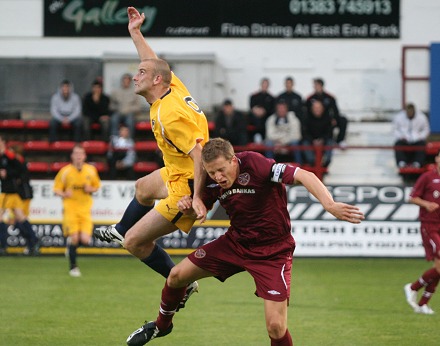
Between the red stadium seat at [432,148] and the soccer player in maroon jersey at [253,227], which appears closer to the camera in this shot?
the soccer player in maroon jersey at [253,227]

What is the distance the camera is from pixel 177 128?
9227 mm

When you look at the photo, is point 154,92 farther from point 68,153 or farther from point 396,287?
point 68,153

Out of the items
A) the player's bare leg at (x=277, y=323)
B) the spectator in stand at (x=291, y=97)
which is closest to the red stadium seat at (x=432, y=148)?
the spectator in stand at (x=291, y=97)

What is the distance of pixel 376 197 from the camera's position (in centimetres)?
1869

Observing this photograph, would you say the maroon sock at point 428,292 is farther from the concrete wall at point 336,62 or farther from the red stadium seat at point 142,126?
the concrete wall at point 336,62

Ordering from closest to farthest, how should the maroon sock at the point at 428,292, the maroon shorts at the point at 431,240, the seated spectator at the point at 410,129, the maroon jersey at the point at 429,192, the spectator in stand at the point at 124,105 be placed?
the maroon sock at the point at 428,292 < the maroon shorts at the point at 431,240 < the maroon jersey at the point at 429,192 < the seated spectator at the point at 410,129 < the spectator in stand at the point at 124,105

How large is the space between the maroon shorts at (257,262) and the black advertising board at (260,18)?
1493cm

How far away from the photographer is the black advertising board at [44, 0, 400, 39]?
23.2m

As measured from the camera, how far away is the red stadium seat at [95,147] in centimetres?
2056

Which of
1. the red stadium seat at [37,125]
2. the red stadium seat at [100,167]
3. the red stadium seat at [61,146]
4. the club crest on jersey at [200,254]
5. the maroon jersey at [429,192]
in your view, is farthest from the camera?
the red stadium seat at [37,125]

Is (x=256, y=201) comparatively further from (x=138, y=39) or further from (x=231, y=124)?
(x=231, y=124)

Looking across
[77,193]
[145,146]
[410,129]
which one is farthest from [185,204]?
[410,129]

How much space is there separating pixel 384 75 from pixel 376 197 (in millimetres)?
5224

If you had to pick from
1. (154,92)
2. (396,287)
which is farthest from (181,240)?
(154,92)
